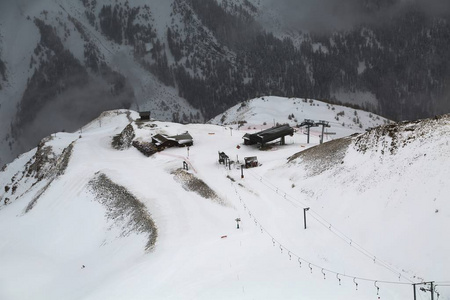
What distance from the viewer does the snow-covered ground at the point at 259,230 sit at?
27.9m

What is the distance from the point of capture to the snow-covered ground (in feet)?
91.5

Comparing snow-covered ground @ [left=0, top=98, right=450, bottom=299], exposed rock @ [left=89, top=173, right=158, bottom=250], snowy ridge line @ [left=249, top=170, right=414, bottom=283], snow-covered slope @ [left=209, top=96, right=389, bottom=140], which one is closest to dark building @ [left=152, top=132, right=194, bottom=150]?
snow-covered ground @ [left=0, top=98, right=450, bottom=299]

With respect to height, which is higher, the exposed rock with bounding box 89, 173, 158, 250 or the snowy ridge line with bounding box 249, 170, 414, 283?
the exposed rock with bounding box 89, 173, 158, 250

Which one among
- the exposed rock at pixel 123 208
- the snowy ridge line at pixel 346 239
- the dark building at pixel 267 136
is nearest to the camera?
the snowy ridge line at pixel 346 239

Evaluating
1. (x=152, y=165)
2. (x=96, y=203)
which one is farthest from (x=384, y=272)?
(x=152, y=165)

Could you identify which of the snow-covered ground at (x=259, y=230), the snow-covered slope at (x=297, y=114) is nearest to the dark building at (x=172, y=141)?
the snow-covered ground at (x=259, y=230)

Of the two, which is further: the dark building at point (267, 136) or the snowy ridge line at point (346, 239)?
the dark building at point (267, 136)

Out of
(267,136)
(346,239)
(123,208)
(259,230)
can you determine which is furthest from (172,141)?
(346,239)

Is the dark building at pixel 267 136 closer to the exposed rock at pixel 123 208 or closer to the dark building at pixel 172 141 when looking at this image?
the dark building at pixel 172 141

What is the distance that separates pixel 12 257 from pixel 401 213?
41.2 meters

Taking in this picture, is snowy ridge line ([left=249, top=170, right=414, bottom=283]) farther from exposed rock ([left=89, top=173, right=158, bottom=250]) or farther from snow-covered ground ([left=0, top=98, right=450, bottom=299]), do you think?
exposed rock ([left=89, top=173, right=158, bottom=250])

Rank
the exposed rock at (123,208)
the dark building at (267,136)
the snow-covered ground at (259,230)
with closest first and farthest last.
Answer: the snow-covered ground at (259,230), the exposed rock at (123,208), the dark building at (267,136)

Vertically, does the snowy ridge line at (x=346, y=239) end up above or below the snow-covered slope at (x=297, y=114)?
below

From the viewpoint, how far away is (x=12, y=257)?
44250mm
